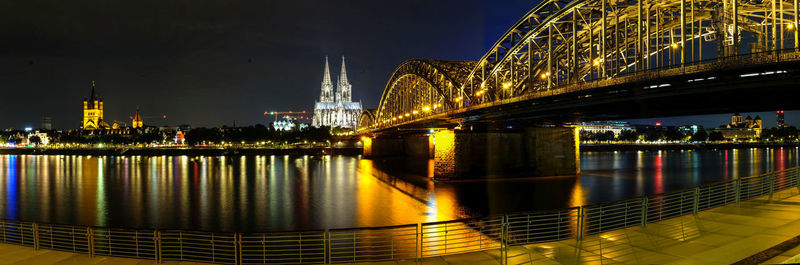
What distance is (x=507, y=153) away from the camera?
176 ft

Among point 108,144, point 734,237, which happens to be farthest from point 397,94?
point 108,144

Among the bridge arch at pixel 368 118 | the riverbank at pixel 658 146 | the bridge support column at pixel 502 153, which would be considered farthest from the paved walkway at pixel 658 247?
the riverbank at pixel 658 146

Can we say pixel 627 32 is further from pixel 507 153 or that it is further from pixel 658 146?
pixel 658 146

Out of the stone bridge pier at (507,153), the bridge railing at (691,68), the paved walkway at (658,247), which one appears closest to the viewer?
the paved walkway at (658,247)

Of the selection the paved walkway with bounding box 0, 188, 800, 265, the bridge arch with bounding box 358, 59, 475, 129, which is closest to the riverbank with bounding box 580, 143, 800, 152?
the bridge arch with bounding box 358, 59, 475, 129

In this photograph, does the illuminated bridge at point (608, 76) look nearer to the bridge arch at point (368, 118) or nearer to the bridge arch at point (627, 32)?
the bridge arch at point (627, 32)

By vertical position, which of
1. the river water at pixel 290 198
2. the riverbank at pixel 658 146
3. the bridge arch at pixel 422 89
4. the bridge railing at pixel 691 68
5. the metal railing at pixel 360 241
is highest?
the bridge arch at pixel 422 89

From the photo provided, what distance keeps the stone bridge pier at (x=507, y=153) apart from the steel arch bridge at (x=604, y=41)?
4.32 m

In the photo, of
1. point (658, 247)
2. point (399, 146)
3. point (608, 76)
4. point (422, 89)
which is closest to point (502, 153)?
point (608, 76)

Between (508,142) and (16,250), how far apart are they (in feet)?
153

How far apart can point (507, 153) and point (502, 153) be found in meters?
0.67

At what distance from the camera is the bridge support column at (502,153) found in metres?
52.1

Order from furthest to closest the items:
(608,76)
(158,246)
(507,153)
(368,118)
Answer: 1. (368,118)
2. (507,153)
3. (608,76)
4. (158,246)

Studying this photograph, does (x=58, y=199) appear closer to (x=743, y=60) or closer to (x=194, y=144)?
(x=743, y=60)
